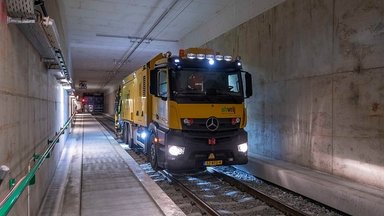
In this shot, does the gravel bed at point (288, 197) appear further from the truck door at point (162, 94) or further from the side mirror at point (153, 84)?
the side mirror at point (153, 84)

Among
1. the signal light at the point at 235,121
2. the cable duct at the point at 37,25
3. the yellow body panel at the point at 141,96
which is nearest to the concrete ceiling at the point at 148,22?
the yellow body panel at the point at 141,96

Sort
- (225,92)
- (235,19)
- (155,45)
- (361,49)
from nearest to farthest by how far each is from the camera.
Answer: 1. (361,49)
2. (225,92)
3. (235,19)
4. (155,45)

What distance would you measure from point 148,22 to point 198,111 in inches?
289

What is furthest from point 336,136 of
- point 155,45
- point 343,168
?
point 155,45

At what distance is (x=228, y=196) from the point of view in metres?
6.68

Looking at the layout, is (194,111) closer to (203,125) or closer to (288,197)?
(203,125)

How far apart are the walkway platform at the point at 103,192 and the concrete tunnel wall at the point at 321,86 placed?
3507 mm

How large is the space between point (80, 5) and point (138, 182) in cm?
730

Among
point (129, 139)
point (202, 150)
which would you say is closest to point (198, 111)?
point (202, 150)

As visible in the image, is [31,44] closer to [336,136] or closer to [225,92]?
[225,92]

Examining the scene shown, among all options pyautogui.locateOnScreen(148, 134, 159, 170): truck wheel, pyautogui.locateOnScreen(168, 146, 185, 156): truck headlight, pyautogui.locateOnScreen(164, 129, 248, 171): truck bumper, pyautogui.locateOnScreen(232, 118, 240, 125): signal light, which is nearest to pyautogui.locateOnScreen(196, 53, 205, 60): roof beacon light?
pyautogui.locateOnScreen(232, 118, 240, 125): signal light

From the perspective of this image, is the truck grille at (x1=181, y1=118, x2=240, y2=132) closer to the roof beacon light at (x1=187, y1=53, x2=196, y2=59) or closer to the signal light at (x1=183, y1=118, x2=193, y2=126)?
the signal light at (x1=183, y1=118, x2=193, y2=126)

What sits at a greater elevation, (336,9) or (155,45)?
(155,45)

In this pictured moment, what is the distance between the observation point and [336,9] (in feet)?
21.7
